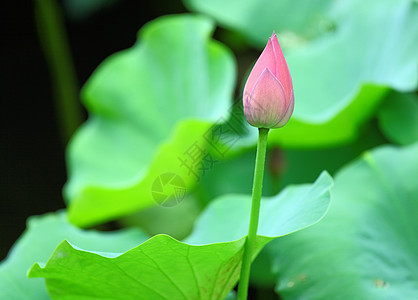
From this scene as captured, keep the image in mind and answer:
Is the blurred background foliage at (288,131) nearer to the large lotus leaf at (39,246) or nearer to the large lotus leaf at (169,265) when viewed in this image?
the large lotus leaf at (39,246)

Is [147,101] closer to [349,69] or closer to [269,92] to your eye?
[349,69]

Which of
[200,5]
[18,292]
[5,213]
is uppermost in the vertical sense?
[200,5]

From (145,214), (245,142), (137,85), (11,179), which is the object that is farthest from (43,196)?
(245,142)

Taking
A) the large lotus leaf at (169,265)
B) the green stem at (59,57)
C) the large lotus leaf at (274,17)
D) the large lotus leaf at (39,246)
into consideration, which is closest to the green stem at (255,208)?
the large lotus leaf at (169,265)

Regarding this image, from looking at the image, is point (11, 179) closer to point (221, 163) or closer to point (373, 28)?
point (221, 163)

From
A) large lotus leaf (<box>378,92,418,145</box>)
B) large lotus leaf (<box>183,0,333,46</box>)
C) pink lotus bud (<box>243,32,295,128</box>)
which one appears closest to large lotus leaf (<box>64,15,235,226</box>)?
large lotus leaf (<box>183,0,333,46</box>)

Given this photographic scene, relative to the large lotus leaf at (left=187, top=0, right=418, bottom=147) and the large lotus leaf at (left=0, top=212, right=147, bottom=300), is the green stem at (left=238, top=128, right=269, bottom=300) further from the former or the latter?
the large lotus leaf at (left=187, top=0, right=418, bottom=147)

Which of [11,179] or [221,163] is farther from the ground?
[221,163]
